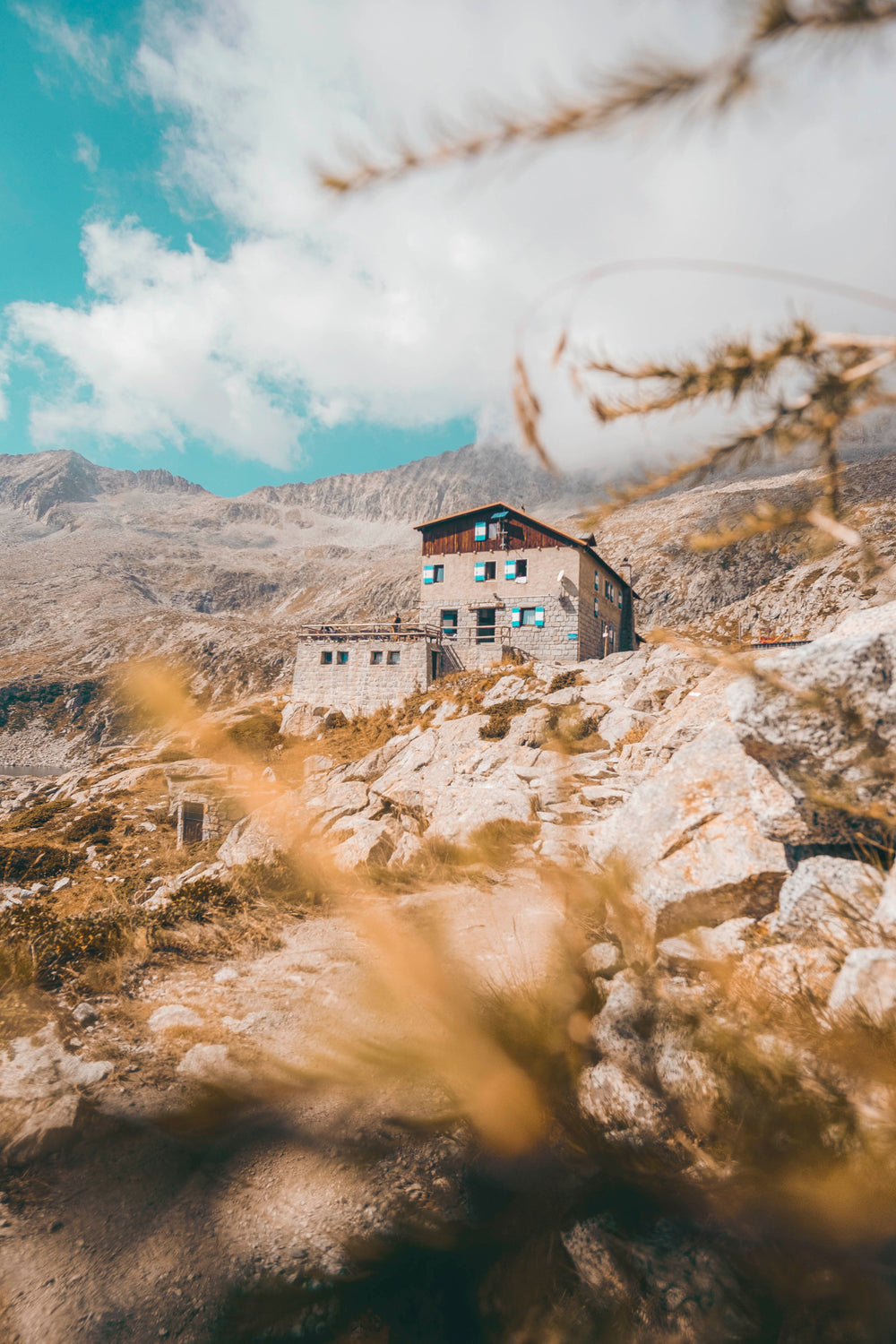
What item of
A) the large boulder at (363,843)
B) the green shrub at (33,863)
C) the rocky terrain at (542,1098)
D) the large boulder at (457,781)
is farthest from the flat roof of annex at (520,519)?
the rocky terrain at (542,1098)

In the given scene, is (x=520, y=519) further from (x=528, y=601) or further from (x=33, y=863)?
(x=33, y=863)

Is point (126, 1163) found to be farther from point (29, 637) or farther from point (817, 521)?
point (29, 637)

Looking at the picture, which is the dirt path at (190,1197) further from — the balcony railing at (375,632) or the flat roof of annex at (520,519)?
the flat roof of annex at (520,519)

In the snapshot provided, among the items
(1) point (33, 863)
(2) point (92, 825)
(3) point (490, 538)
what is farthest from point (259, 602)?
(1) point (33, 863)

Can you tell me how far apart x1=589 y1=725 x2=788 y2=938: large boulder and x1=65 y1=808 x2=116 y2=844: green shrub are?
19.5 m

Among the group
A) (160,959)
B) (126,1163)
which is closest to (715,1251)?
(126,1163)

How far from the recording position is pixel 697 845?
6539 mm

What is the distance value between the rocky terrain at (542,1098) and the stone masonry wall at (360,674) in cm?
2604

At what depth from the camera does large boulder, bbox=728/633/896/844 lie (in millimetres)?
4520

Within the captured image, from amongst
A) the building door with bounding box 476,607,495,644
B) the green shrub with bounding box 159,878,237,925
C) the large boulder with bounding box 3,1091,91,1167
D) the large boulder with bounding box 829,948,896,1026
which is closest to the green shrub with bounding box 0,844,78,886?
the green shrub with bounding box 159,878,237,925

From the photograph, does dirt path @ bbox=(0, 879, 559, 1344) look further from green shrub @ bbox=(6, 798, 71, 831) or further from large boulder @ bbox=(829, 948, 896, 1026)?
green shrub @ bbox=(6, 798, 71, 831)

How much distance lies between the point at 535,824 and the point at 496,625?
965 inches

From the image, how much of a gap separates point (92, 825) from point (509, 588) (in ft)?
84.3

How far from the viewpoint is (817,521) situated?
2820 mm
